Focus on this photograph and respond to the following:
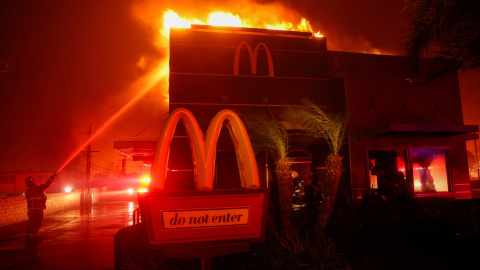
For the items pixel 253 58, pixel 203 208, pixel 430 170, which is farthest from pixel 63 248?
pixel 430 170

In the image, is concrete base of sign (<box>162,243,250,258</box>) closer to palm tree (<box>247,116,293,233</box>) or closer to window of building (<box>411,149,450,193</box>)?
palm tree (<box>247,116,293,233</box>)

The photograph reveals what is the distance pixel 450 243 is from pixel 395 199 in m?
2.30

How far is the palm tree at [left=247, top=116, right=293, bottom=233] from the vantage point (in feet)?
26.3

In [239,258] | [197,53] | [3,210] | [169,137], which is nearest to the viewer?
[169,137]

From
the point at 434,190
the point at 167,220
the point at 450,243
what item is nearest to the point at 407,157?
the point at 434,190

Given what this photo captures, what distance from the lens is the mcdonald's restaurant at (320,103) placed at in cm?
1174

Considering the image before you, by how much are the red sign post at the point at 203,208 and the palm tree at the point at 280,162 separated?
11.9 ft

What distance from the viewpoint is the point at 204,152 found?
12.3 feet

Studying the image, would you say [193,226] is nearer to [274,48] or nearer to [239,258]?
[239,258]

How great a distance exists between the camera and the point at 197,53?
39.9ft

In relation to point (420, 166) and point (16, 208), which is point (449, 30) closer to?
point (420, 166)

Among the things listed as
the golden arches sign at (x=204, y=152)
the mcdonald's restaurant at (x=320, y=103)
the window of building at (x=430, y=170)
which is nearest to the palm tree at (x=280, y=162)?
the mcdonald's restaurant at (x=320, y=103)

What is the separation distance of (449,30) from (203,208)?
27.0 ft

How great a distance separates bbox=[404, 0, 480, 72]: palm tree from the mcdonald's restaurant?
3.16 metres
